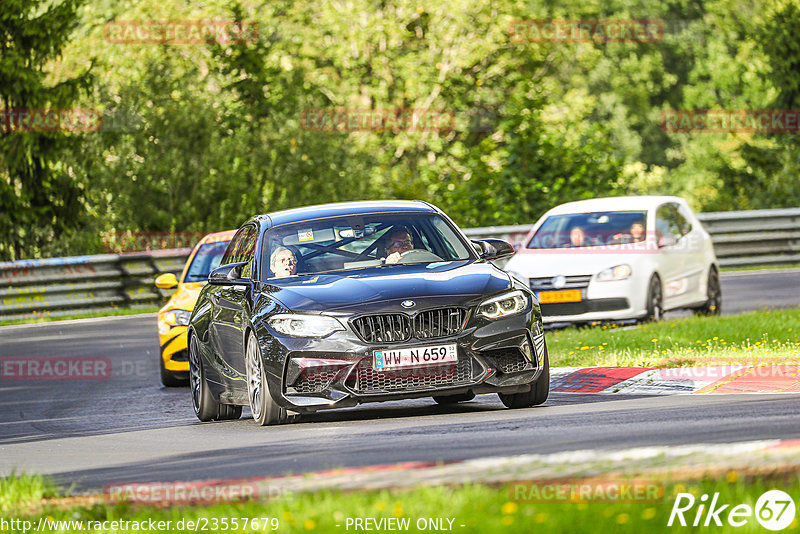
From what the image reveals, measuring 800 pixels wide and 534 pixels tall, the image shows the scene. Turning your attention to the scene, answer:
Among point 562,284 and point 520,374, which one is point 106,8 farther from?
point 520,374

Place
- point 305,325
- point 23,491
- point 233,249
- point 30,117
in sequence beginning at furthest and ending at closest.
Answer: point 30,117, point 233,249, point 305,325, point 23,491

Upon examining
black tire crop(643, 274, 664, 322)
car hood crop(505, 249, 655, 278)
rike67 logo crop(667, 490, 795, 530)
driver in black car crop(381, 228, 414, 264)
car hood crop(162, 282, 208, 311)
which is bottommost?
black tire crop(643, 274, 664, 322)

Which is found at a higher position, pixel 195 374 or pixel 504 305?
pixel 504 305

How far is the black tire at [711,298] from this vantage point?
18.9 metres

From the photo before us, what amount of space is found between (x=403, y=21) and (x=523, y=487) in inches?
1636

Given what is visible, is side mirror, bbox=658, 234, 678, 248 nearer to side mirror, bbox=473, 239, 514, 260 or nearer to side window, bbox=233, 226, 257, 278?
side mirror, bbox=473, 239, 514, 260

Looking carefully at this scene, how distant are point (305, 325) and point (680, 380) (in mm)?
3521

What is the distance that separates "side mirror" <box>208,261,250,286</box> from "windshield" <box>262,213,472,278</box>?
0.78ft

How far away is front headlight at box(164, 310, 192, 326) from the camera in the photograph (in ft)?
49.6

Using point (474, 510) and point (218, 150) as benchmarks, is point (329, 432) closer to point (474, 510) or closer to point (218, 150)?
point (474, 510)

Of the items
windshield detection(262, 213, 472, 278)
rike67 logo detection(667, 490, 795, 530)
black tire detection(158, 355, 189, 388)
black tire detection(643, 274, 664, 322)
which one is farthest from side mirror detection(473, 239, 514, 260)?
black tire detection(643, 274, 664, 322)

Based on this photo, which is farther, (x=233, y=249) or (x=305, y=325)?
(x=233, y=249)

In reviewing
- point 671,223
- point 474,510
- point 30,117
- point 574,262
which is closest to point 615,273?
point 574,262

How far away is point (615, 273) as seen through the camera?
17391mm
